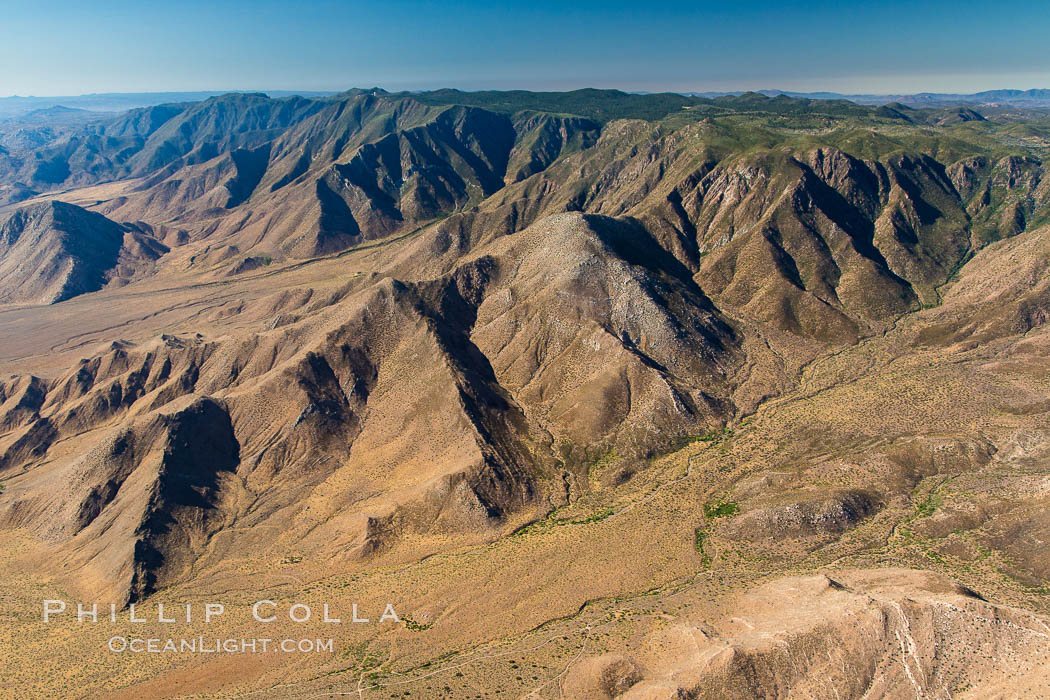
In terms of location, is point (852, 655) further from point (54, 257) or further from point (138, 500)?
point (54, 257)

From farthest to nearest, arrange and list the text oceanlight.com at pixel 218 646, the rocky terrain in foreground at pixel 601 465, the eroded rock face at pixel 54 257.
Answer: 1. the eroded rock face at pixel 54 257
2. the text oceanlight.com at pixel 218 646
3. the rocky terrain in foreground at pixel 601 465

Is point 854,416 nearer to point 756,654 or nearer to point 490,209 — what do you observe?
point 756,654

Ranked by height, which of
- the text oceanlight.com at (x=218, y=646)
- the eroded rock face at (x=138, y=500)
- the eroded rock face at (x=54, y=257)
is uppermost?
the eroded rock face at (x=54, y=257)

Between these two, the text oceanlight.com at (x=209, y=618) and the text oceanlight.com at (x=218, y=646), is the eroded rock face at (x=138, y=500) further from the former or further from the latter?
the text oceanlight.com at (x=218, y=646)

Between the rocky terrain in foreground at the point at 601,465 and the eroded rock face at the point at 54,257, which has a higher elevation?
the eroded rock face at the point at 54,257

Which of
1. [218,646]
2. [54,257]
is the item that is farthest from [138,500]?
[54,257]

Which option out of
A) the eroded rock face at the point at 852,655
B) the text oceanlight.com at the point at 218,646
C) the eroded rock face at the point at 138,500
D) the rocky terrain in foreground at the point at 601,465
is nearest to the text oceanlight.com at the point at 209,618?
the text oceanlight.com at the point at 218,646

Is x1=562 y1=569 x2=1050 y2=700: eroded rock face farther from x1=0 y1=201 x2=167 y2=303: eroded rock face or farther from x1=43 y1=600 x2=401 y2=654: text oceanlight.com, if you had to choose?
x1=0 y1=201 x2=167 y2=303: eroded rock face

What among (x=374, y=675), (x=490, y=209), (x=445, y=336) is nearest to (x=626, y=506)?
(x=374, y=675)
